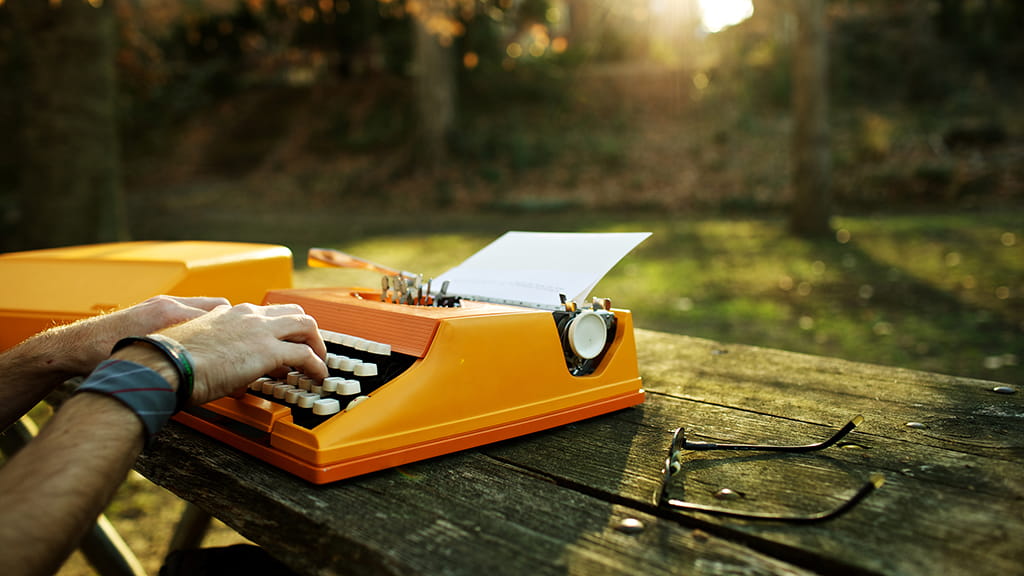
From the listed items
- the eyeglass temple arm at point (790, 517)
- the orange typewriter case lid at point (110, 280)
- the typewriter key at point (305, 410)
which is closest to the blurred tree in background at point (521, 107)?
the orange typewriter case lid at point (110, 280)

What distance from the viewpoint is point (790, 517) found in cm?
85

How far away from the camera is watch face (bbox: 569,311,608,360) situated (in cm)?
124

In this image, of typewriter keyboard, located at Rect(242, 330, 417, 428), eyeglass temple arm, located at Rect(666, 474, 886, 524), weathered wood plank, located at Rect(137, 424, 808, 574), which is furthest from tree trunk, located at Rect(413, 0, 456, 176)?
eyeglass temple arm, located at Rect(666, 474, 886, 524)

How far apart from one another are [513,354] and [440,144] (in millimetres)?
12762

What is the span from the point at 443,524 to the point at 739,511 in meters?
0.37

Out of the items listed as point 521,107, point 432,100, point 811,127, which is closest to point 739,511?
point 811,127

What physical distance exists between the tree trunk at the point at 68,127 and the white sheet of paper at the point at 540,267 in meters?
4.45

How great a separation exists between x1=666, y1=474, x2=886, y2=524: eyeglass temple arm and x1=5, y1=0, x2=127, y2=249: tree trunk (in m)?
5.22

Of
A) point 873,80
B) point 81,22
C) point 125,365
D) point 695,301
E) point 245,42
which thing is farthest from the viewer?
point 245,42

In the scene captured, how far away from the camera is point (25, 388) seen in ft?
3.63

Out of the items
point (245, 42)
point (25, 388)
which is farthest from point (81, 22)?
point (245, 42)

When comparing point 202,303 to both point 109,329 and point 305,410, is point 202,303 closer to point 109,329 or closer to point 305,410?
point 109,329

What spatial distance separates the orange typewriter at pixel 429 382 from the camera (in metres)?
0.99

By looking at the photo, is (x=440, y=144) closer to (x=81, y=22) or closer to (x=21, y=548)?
(x=81, y=22)
